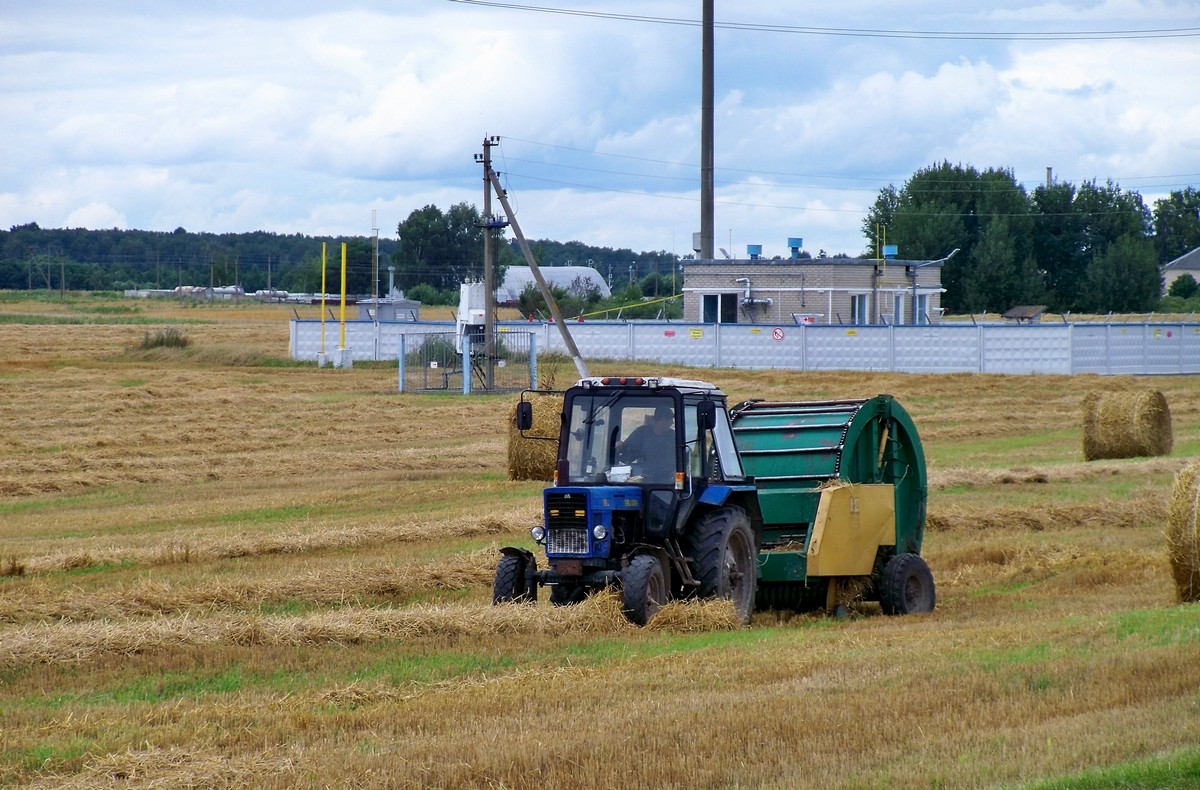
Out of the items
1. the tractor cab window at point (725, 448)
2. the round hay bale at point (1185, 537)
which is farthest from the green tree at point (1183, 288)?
the tractor cab window at point (725, 448)

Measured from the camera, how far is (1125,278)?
3263 inches

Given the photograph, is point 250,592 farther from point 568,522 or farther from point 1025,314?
point 1025,314

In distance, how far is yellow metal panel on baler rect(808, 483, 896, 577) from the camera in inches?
498

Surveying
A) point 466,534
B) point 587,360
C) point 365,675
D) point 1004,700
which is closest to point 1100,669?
point 1004,700

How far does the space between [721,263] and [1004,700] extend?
4731 cm

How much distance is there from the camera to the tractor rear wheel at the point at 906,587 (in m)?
13.0

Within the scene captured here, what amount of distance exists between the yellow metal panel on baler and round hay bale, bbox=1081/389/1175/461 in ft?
41.9

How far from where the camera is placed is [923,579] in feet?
43.6

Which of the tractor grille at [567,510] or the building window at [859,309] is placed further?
the building window at [859,309]

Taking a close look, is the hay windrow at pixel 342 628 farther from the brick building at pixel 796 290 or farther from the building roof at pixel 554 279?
the building roof at pixel 554 279

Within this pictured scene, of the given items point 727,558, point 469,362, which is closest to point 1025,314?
point 469,362

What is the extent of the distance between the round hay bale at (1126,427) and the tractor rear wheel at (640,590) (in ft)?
53.1

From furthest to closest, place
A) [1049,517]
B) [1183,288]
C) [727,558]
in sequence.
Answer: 1. [1183,288]
2. [1049,517]
3. [727,558]

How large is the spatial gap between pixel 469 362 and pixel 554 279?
50870mm
